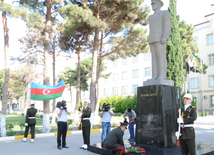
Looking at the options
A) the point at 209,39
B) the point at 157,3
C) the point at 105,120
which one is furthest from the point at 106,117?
the point at 209,39

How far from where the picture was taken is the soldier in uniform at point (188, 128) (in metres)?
4.86

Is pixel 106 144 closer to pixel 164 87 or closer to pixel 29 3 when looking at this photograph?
pixel 164 87

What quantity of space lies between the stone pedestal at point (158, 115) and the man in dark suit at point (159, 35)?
0.75 m

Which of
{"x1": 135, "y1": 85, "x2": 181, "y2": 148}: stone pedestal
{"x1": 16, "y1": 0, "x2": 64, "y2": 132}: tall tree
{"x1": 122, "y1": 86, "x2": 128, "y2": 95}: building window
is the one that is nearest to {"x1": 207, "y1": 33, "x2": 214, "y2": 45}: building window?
{"x1": 122, "y1": 86, "x2": 128, "y2": 95}: building window

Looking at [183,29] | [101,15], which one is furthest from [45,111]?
[183,29]

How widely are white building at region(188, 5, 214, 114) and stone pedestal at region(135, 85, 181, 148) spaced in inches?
1094

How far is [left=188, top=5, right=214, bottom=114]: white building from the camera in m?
33.3

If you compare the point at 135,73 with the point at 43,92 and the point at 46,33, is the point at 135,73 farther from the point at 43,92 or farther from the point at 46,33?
the point at 43,92

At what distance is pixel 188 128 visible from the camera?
4.93m

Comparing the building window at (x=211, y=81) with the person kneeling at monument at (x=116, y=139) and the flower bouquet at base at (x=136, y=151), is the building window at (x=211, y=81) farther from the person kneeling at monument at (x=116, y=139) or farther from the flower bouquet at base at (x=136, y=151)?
the person kneeling at monument at (x=116, y=139)

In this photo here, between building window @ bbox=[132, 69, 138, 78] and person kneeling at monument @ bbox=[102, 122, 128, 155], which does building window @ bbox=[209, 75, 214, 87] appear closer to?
building window @ bbox=[132, 69, 138, 78]

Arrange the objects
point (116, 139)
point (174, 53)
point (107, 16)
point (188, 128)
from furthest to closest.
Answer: point (174, 53) < point (107, 16) < point (116, 139) < point (188, 128)

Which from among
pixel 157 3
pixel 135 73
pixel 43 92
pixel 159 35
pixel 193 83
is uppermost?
pixel 135 73

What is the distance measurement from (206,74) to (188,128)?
107 feet
